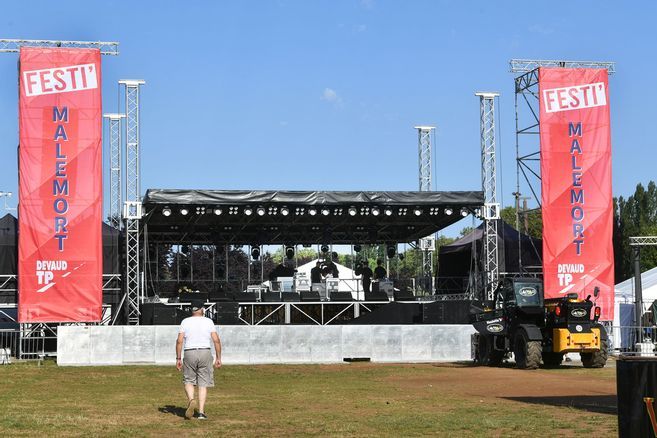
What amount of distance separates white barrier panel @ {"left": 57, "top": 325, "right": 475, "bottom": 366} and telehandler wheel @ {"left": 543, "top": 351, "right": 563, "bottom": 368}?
454 centimetres

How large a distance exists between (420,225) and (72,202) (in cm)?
1641

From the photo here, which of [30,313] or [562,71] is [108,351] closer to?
[30,313]

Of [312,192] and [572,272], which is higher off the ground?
[312,192]

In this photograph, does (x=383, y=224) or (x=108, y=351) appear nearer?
(x=108, y=351)

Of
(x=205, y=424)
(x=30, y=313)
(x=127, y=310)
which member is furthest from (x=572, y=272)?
(x=205, y=424)

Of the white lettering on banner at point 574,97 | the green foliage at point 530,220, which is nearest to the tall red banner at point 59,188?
the white lettering on banner at point 574,97

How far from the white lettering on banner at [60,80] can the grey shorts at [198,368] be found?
2248 centimetres

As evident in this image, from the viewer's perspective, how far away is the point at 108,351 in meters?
31.0

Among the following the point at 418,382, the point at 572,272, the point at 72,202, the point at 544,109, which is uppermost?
the point at 544,109

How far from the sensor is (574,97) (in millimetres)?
37750

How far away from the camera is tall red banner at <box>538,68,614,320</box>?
121 ft

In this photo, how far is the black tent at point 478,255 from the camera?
4394 cm

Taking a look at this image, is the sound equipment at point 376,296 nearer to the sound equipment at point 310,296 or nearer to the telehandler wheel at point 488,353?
the sound equipment at point 310,296

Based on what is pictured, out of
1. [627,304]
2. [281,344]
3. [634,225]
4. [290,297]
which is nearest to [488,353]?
[281,344]
